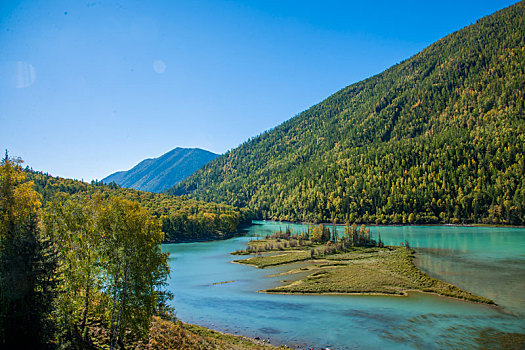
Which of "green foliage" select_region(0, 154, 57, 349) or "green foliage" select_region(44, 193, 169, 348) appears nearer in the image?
"green foliage" select_region(0, 154, 57, 349)

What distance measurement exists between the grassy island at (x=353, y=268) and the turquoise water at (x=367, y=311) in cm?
290

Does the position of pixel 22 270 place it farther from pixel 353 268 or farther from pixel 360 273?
pixel 353 268

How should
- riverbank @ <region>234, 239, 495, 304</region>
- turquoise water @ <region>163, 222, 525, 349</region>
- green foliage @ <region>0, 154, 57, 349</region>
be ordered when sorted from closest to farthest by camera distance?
green foliage @ <region>0, 154, 57, 349</region>
turquoise water @ <region>163, 222, 525, 349</region>
riverbank @ <region>234, 239, 495, 304</region>

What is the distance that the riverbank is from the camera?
5378 cm

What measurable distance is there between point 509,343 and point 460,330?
4.81 m

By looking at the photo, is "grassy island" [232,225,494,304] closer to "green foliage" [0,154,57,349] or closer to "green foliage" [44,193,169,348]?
"green foliage" [44,193,169,348]

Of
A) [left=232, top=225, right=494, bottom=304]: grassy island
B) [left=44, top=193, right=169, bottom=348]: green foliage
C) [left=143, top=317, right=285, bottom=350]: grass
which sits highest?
[left=44, top=193, right=169, bottom=348]: green foliage

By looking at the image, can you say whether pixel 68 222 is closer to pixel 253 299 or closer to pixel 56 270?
pixel 56 270

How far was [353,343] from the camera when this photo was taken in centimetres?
3409

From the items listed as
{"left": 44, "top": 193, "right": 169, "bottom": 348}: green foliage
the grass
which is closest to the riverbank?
the grass

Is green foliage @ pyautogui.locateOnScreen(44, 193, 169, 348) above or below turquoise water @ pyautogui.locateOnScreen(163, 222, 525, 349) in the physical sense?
above

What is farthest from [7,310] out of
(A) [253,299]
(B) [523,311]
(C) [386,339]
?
(B) [523,311]

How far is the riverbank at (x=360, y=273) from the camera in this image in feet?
176

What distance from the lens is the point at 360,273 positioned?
6575 centimetres
